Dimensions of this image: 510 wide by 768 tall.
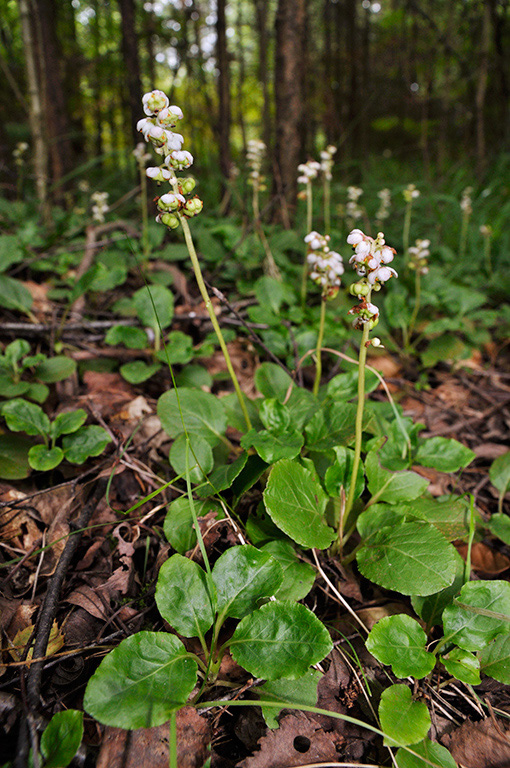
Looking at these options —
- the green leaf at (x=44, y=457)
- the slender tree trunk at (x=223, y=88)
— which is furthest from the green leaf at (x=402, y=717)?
the slender tree trunk at (x=223, y=88)

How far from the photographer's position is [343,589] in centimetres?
142

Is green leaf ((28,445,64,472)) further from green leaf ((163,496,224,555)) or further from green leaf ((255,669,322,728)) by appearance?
green leaf ((255,669,322,728))

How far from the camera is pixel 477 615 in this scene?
1.22 metres

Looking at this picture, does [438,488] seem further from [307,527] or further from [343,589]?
[307,527]

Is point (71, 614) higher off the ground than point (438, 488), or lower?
higher

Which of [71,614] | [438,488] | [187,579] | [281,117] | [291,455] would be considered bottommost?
[438,488]

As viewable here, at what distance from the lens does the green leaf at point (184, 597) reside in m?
1.17

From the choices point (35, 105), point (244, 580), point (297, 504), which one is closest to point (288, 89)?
point (35, 105)

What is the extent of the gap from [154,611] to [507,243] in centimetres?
380

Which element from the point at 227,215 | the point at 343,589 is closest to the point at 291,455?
the point at 343,589

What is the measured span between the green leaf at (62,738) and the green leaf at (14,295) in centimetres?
192

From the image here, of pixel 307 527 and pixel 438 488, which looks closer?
pixel 307 527

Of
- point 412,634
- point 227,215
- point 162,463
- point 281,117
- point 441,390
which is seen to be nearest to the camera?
point 412,634

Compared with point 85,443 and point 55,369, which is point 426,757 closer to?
point 85,443
